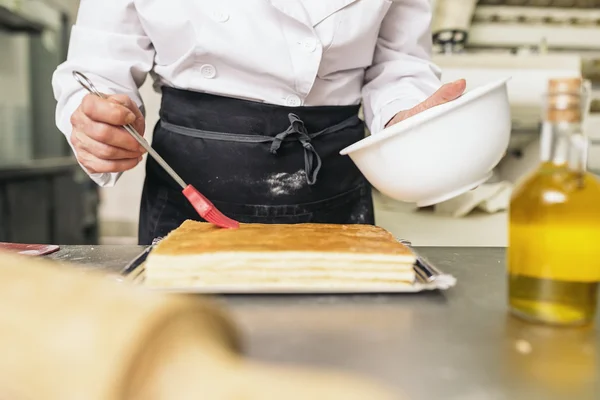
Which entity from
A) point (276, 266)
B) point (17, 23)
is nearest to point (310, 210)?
point (276, 266)

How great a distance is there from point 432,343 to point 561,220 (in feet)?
0.49

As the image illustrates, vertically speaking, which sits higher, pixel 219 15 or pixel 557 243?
pixel 219 15

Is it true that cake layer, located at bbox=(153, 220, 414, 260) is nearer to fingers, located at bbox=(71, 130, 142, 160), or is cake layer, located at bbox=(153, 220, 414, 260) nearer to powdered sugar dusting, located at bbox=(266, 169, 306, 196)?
fingers, located at bbox=(71, 130, 142, 160)

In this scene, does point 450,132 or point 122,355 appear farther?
point 450,132

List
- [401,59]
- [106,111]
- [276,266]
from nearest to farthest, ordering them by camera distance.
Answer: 1. [276,266]
2. [106,111]
3. [401,59]

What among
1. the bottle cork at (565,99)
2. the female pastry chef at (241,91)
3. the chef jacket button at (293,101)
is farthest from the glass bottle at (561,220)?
the chef jacket button at (293,101)

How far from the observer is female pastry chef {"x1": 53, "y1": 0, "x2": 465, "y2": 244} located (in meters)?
1.00

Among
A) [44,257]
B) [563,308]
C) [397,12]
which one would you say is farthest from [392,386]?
[397,12]

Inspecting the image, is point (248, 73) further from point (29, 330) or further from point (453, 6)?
point (453, 6)

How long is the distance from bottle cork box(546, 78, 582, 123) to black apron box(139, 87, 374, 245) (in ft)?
1.89

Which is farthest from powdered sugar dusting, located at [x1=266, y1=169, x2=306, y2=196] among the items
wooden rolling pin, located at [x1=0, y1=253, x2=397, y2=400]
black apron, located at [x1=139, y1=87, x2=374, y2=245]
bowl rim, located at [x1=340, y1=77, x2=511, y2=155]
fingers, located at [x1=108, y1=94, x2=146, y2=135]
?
wooden rolling pin, located at [x1=0, y1=253, x2=397, y2=400]

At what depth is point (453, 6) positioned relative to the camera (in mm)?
2086

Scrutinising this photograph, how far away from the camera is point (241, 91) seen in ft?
3.36

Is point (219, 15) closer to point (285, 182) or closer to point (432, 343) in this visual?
point (285, 182)
